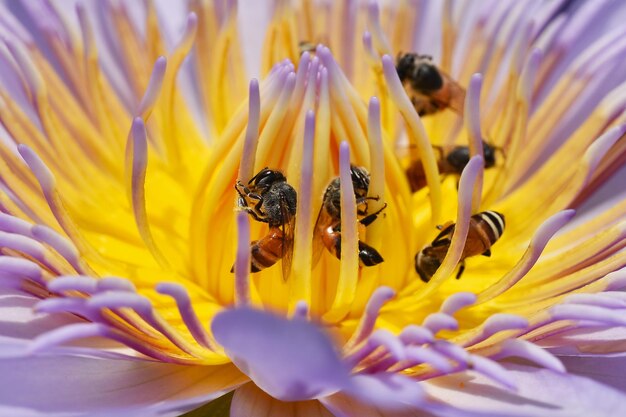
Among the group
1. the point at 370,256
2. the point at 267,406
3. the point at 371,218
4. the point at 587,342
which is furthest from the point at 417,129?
the point at 267,406

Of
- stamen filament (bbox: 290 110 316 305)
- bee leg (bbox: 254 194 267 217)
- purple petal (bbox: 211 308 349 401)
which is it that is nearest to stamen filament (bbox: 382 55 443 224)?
stamen filament (bbox: 290 110 316 305)

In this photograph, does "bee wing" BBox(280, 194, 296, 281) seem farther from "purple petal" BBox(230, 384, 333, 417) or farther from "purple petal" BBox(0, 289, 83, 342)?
"purple petal" BBox(0, 289, 83, 342)

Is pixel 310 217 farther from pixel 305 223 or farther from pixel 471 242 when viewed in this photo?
pixel 471 242

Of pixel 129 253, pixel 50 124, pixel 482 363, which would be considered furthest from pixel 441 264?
pixel 50 124

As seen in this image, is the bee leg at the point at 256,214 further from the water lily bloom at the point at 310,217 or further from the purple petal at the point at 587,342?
the purple petal at the point at 587,342

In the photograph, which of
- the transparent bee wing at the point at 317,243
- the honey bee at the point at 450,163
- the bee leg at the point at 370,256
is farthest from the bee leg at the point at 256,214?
the honey bee at the point at 450,163
